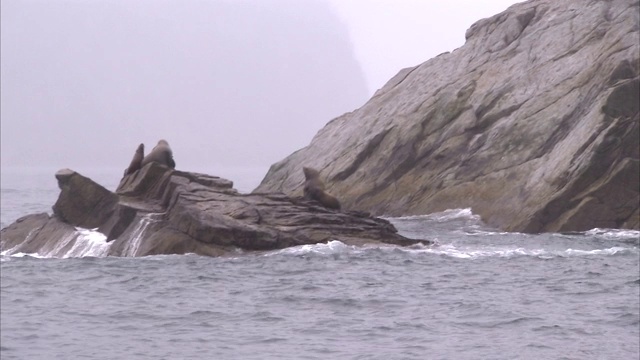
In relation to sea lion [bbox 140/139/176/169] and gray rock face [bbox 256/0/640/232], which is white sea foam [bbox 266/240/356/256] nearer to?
sea lion [bbox 140/139/176/169]

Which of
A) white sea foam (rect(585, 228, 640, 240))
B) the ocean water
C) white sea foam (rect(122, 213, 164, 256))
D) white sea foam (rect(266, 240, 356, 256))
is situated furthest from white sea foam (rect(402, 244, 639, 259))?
white sea foam (rect(122, 213, 164, 256))

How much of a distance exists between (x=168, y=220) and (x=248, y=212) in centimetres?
223

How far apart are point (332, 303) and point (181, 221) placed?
844cm

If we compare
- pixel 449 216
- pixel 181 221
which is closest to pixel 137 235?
pixel 181 221

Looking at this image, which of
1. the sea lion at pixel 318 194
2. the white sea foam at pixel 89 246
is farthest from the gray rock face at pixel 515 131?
the white sea foam at pixel 89 246

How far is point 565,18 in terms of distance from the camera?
4575cm

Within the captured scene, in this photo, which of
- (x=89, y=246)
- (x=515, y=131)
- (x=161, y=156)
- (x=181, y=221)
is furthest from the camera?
(x=515, y=131)

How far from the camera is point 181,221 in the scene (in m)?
29.4

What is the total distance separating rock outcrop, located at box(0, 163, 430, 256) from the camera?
2928 centimetres

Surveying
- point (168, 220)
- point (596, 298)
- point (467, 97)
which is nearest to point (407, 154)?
point (467, 97)

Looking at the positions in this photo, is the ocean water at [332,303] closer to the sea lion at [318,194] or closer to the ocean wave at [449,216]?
the sea lion at [318,194]

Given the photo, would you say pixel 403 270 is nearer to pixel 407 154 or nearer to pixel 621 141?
pixel 621 141

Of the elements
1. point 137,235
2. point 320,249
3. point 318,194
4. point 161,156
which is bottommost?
point 320,249

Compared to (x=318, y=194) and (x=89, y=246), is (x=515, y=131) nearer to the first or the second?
(x=318, y=194)
